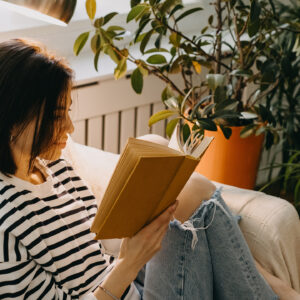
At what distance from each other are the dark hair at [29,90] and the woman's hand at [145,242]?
0.88 ft

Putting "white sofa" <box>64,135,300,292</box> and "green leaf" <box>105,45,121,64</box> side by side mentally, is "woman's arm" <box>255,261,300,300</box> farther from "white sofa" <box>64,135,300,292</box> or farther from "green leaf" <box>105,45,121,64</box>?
"green leaf" <box>105,45,121,64</box>

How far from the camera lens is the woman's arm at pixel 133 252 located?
3.10 ft

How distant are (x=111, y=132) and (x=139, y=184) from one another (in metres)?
1.17

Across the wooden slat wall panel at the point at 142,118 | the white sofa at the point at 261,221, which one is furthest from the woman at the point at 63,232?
the wooden slat wall panel at the point at 142,118

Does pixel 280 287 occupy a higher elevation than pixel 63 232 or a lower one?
lower

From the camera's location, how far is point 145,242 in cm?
95

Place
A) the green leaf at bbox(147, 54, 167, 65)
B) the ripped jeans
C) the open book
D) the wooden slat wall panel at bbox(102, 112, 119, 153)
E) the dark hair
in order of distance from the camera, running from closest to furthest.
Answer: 1. the open book
2. the dark hair
3. the ripped jeans
4. the green leaf at bbox(147, 54, 167, 65)
5. the wooden slat wall panel at bbox(102, 112, 119, 153)

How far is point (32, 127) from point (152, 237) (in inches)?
12.7

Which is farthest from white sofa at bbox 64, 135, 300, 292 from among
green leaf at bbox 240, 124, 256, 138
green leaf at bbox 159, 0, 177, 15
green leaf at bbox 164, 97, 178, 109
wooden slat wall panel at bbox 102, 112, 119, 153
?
wooden slat wall panel at bbox 102, 112, 119, 153

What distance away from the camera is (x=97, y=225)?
2.77ft

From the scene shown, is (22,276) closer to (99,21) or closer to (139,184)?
(139,184)

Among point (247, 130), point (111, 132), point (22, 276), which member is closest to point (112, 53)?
point (111, 132)

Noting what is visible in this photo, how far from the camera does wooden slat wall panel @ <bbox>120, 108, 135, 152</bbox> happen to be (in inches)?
77.9

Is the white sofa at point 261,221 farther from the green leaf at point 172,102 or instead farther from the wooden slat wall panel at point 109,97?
the wooden slat wall panel at point 109,97
